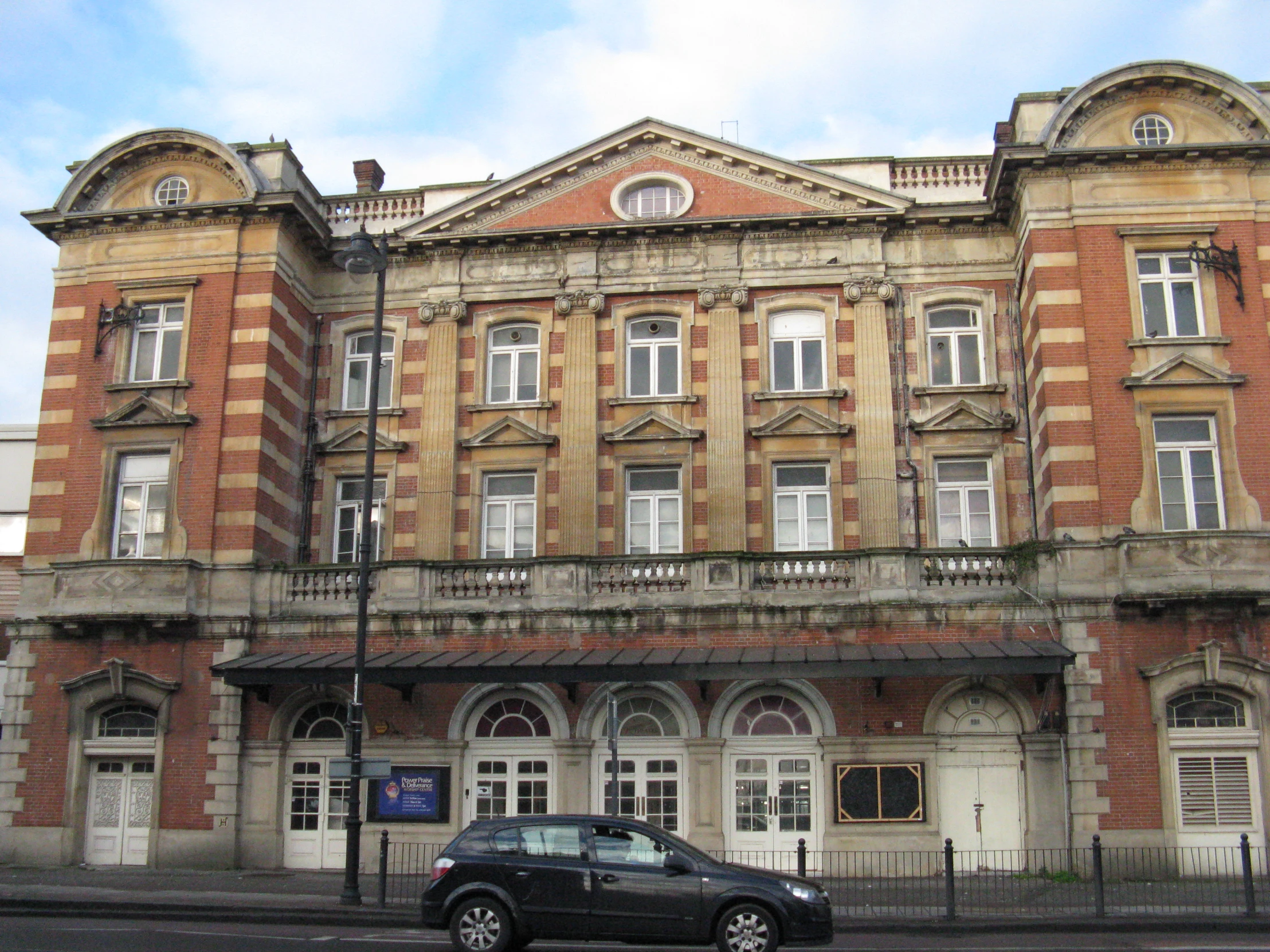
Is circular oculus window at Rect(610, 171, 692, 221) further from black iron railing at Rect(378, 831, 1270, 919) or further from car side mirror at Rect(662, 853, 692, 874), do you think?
car side mirror at Rect(662, 853, 692, 874)

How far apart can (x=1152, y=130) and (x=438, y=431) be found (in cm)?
1623

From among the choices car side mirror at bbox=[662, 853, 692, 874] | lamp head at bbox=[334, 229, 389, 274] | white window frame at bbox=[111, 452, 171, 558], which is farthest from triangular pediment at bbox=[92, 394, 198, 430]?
car side mirror at bbox=[662, 853, 692, 874]

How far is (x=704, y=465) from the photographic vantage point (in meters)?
26.1

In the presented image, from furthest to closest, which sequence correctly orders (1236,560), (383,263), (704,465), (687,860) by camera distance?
(704,465) < (1236,560) < (383,263) < (687,860)

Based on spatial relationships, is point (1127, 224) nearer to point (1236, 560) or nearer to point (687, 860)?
point (1236, 560)

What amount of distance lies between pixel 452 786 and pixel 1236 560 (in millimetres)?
15271

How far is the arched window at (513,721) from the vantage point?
79.9 feet

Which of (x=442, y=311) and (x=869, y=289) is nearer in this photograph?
(x=869, y=289)

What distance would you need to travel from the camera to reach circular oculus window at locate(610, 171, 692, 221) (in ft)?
91.5

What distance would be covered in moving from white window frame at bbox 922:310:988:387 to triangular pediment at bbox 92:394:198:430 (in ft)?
51.9

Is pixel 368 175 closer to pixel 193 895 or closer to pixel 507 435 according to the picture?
pixel 507 435

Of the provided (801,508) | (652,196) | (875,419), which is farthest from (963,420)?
(652,196)

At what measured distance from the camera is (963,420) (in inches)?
1015

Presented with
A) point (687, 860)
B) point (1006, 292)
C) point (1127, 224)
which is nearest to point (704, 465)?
point (1006, 292)
